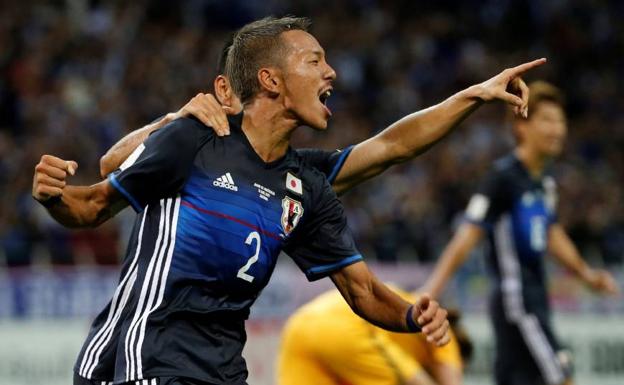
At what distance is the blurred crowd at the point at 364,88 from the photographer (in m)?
12.6

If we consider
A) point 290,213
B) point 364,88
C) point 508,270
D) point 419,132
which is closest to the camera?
point 290,213

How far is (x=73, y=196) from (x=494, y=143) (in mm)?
11847

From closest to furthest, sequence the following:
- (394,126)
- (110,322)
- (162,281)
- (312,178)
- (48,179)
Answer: (48,179) < (162,281) < (110,322) < (312,178) < (394,126)

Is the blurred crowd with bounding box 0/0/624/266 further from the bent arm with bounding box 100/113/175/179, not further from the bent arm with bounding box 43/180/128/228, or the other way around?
the bent arm with bounding box 43/180/128/228

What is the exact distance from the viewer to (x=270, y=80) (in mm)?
4617

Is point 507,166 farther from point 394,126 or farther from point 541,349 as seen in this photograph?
point 394,126

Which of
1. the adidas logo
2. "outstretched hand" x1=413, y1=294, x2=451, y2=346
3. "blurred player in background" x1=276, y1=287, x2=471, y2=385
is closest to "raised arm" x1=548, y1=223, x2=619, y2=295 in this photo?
"blurred player in background" x1=276, y1=287, x2=471, y2=385

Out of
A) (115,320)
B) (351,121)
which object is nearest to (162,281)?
(115,320)

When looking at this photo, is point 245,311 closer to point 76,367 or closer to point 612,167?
point 76,367

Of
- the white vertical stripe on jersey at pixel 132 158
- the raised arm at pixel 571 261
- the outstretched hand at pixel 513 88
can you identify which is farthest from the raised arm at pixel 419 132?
the raised arm at pixel 571 261

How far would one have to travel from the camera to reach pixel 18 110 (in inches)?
561

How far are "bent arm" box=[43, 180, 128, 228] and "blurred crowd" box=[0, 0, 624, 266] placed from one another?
7.20 metres

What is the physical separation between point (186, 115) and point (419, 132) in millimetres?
1090

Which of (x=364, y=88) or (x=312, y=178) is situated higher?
(x=312, y=178)
